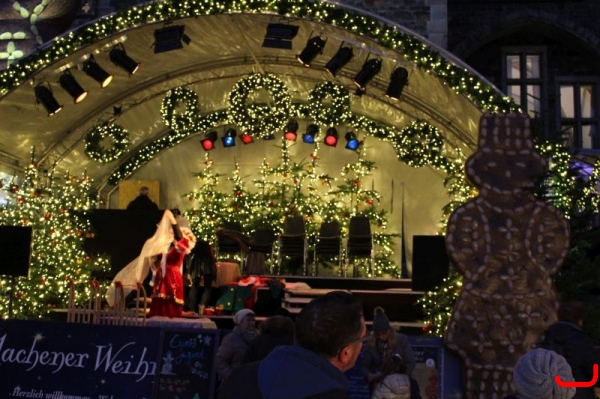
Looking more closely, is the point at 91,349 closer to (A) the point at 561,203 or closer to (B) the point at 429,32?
(A) the point at 561,203

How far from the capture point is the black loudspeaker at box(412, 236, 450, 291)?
35.2 ft

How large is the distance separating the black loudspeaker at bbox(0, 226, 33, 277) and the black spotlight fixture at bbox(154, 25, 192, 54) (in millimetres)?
2745

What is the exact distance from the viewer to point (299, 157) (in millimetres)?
17000

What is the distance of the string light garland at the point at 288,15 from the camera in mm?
10617

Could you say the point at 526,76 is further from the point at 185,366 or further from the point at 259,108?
the point at 185,366

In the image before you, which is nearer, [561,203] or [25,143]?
[561,203]

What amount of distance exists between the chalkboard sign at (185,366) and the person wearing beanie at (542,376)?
14.4 feet

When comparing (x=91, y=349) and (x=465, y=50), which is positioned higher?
(x=465, y=50)

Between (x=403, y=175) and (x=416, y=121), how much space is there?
5.20 ft

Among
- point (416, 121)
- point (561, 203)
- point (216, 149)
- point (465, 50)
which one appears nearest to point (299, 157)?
point (216, 149)

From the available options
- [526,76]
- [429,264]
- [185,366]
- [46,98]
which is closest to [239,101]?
[46,98]

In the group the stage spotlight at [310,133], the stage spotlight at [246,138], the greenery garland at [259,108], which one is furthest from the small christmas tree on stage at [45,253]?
the stage spotlight at [310,133]

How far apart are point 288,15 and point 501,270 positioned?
4509mm

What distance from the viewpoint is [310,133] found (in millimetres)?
16266
